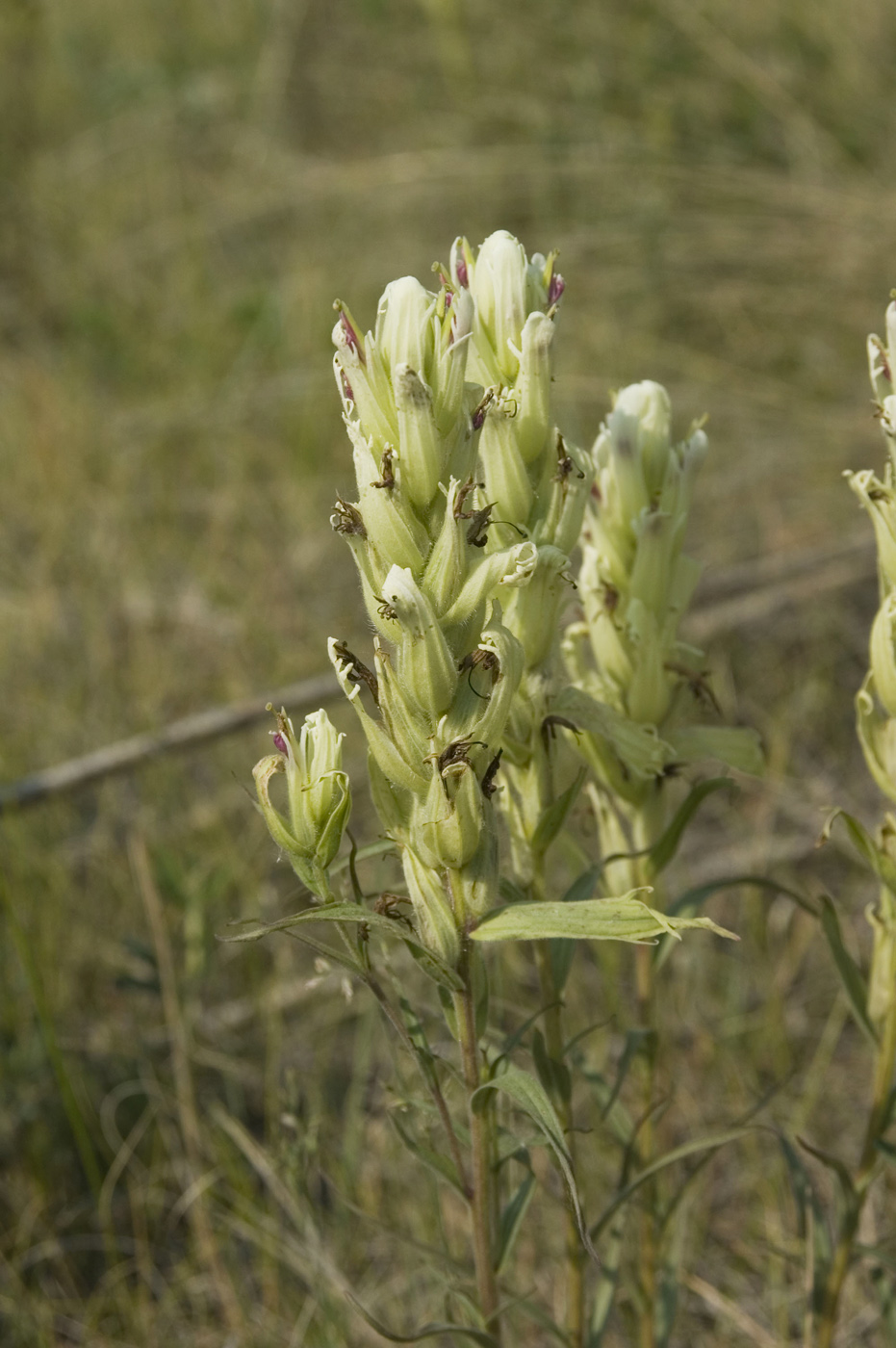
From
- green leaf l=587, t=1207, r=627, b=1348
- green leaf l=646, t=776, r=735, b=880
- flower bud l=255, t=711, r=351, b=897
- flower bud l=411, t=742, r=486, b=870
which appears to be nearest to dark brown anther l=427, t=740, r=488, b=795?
flower bud l=411, t=742, r=486, b=870

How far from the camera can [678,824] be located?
1.57m

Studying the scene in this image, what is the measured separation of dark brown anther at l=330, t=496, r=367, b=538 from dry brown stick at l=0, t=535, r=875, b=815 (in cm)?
177

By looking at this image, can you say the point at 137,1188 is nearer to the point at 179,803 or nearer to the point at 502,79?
the point at 179,803

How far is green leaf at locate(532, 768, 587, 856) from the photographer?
4.58 feet

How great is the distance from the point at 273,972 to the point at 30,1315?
0.91 m

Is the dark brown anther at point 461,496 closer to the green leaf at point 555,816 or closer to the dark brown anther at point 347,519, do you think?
the dark brown anther at point 347,519

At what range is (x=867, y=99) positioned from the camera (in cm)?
452

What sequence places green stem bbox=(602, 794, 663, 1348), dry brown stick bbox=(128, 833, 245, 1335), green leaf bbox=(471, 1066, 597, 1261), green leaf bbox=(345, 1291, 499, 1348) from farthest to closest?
dry brown stick bbox=(128, 833, 245, 1335) < green stem bbox=(602, 794, 663, 1348) < green leaf bbox=(345, 1291, 499, 1348) < green leaf bbox=(471, 1066, 597, 1261)

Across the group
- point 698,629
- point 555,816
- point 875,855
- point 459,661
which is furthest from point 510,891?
point 698,629

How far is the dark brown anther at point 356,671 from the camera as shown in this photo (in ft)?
3.99

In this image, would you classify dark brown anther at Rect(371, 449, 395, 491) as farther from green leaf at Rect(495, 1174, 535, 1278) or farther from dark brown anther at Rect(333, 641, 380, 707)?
green leaf at Rect(495, 1174, 535, 1278)

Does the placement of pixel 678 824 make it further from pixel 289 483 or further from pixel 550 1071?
pixel 289 483

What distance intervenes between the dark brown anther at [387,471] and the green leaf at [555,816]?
17.5 inches

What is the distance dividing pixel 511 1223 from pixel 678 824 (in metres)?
0.53
